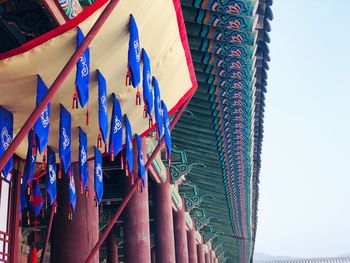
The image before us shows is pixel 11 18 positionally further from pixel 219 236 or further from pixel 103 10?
pixel 219 236

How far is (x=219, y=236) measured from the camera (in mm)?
29828

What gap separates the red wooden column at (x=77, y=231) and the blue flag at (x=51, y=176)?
1098 mm

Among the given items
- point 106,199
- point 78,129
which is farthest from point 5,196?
point 106,199

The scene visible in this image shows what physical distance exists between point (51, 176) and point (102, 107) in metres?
2.05

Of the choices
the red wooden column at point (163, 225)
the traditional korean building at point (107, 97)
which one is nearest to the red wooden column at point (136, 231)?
the traditional korean building at point (107, 97)

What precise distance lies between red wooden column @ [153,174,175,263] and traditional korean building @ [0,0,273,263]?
1.41 metres

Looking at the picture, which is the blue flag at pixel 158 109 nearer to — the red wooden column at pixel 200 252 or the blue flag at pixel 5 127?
the blue flag at pixel 5 127

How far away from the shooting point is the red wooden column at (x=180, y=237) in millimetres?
18641

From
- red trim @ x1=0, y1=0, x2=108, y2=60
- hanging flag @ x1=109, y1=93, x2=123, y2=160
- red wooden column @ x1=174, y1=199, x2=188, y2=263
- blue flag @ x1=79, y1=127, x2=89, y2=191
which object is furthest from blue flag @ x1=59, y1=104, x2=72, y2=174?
red wooden column @ x1=174, y1=199, x2=188, y2=263

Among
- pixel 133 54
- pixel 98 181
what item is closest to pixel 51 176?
pixel 98 181

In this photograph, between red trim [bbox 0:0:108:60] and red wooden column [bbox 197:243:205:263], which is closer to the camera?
red trim [bbox 0:0:108:60]

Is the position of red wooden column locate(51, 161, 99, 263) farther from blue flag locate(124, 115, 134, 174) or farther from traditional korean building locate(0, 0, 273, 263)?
blue flag locate(124, 115, 134, 174)

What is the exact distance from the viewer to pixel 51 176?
7445 millimetres

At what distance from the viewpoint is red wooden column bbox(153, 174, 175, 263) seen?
49.3 ft
